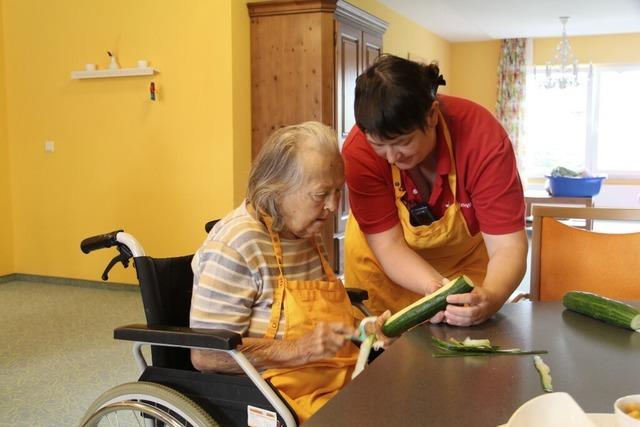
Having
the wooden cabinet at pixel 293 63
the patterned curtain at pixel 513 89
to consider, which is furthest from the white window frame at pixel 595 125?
the wooden cabinet at pixel 293 63

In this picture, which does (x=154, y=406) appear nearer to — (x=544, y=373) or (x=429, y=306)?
(x=429, y=306)

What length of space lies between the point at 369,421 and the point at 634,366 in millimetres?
510

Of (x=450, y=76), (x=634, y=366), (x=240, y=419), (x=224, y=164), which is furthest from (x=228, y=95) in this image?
(x=450, y=76)

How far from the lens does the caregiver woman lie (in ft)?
4.50

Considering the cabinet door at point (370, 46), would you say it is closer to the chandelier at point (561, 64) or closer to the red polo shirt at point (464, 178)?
the chandelier at point (561, 64)

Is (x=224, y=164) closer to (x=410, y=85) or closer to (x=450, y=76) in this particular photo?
(x=410, y=85)

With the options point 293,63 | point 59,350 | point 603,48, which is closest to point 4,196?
point 59,350

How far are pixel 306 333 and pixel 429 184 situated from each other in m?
0.54

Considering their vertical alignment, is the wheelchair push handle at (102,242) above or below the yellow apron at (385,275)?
above

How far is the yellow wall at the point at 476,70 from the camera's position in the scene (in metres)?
9.68

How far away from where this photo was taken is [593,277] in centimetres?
195

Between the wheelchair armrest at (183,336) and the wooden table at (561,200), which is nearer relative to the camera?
the wheelchair armrest at (183,336)

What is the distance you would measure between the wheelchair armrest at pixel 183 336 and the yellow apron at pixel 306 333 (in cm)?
16

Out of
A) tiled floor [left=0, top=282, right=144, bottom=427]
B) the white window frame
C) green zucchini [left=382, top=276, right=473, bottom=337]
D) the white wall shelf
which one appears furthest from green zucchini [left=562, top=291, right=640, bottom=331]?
the white window frame
